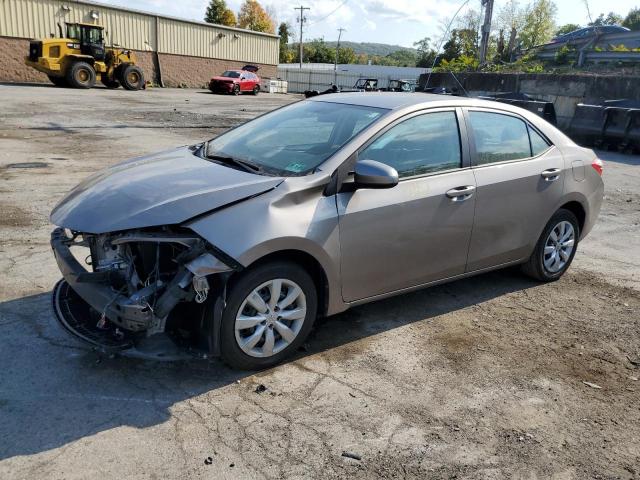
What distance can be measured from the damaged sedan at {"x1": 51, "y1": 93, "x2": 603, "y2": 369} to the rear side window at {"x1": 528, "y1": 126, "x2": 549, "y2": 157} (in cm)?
3

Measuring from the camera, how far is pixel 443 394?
11.5 ft

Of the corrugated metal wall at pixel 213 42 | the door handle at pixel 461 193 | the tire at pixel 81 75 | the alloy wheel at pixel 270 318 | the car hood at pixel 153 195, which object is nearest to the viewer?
the car hood at pixel 153 195

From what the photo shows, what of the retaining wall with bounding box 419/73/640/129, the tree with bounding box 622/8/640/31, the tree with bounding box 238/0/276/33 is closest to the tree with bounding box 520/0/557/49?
the tree with bounding box 622/8/640/31

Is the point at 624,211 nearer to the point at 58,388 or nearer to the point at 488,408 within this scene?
the point at 488,408

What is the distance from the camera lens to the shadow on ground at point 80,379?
296 centimetres

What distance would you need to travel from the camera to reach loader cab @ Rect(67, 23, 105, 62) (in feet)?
95.5

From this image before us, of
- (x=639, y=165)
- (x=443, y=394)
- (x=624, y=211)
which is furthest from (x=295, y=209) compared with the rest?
(x=639, y=165)

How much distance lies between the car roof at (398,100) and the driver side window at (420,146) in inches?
4.5

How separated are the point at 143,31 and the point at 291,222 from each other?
41034 mm

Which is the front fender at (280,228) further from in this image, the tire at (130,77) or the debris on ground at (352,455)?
the tire at (130,77)

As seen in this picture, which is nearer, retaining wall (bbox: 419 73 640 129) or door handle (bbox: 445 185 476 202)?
door handle (bbox: 445 185 476 202)

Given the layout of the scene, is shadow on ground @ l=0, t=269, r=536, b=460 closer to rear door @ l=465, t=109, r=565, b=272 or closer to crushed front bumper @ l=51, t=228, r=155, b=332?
crushed front bumper @ l=51, t=228, r=155, b=332

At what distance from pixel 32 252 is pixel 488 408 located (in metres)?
4.30

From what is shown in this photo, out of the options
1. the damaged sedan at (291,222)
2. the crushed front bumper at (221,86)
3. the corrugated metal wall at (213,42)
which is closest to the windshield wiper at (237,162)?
the damaged sedan at (291,222)
